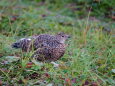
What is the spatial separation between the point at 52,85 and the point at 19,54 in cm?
109

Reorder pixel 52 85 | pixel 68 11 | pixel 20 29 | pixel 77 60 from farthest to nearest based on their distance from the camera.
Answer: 1. pixel 68 11
2. pixel 20 29
3. pixel 77 60
4. pixel 52 85

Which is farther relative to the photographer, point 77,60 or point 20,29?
point 20,29

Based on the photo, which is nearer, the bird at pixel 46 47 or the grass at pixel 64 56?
the grass at pixel 64 56

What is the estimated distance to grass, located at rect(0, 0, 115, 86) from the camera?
452 cm

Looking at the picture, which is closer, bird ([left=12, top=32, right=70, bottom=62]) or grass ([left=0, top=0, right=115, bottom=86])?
grass ([left=0, top=0, right=115, bottom=86])

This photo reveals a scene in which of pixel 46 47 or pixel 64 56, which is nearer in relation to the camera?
pixel 46 47

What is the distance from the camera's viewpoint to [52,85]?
14.3 ft

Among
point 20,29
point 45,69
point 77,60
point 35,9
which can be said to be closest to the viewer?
point 45,69

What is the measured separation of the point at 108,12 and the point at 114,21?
0.51 meters

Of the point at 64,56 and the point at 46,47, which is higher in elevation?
the point at 46,47

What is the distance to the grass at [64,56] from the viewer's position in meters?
4.52

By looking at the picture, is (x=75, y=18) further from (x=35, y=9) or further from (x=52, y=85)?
(x=52, y=85)

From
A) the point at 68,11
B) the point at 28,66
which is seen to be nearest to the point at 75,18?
the point at 68,11

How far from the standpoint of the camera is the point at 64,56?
216 inches
